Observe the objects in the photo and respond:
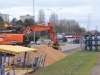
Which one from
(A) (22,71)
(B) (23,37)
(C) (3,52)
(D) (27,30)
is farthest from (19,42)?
(C) (3,52)

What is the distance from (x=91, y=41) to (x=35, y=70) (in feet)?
121

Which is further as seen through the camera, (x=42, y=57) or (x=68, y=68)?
(x=42, y=57)

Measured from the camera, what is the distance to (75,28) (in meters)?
192

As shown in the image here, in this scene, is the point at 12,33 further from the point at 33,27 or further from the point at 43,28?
the point at 43,28

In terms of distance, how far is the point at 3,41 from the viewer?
3478 centimetres

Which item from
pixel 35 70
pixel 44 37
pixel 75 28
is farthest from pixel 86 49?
pixel 75 28

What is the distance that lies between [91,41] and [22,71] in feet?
125

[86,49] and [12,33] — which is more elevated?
[12,33]

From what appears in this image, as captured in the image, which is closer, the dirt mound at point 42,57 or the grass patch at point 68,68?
the grass patch at point 68,68

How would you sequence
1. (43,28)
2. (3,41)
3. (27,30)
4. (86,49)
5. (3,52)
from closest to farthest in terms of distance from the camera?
(3,52), (3,41), (27,30), (43,28), (86,49)

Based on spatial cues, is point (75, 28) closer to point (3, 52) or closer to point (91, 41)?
point (91, 41)

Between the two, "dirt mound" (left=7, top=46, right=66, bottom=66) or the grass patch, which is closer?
the grass patch

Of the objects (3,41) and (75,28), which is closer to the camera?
(3,41)

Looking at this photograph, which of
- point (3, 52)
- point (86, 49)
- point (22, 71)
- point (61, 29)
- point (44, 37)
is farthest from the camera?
point (61, 29)
